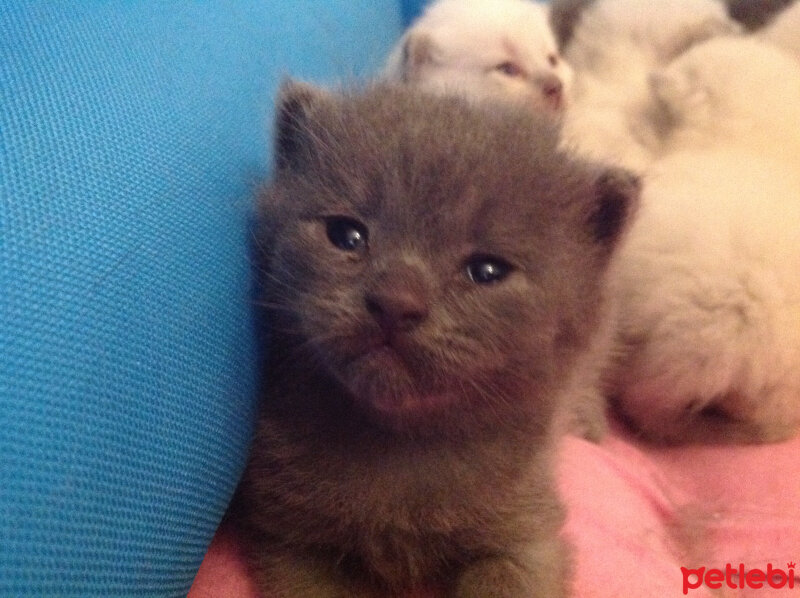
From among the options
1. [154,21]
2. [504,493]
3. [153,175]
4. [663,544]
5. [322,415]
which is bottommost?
[663,544]

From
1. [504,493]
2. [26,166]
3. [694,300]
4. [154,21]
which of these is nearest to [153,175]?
[26,166]

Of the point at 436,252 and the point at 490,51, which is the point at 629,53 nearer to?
the point at 490,51

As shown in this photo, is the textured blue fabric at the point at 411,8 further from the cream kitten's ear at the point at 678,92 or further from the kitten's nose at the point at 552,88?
the cream kitten's ear at the point at 678,92

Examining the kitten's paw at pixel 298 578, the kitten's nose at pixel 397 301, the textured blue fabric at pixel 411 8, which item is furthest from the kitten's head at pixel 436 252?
the textured blue fabric at pixel 411 8

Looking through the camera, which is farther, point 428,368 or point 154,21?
point 154,21

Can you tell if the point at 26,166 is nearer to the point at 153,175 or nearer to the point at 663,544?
the point at 153,175

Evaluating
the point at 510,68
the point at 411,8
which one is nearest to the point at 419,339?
the point at 510,68
